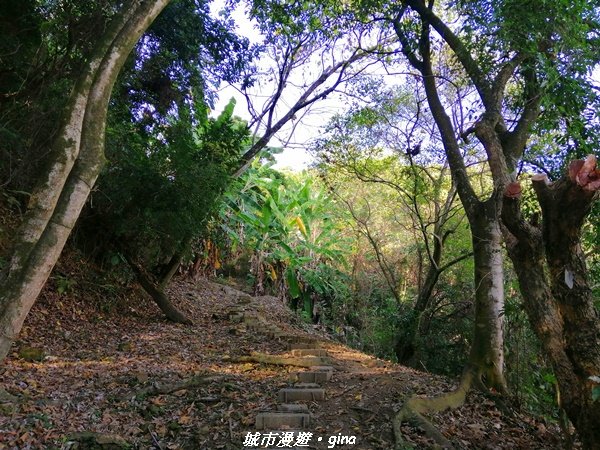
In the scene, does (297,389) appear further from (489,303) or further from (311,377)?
(489,303)

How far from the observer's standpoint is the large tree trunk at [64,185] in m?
4.54

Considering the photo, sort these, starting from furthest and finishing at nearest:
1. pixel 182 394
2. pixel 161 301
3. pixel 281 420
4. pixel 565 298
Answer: pixel 161 301, pixel 182 394, pixel 281 420, pixel 565 298

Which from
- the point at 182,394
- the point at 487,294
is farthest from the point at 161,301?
the point at 487,294

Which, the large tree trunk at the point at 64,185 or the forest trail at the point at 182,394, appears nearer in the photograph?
the forest trail at the point at 182,394

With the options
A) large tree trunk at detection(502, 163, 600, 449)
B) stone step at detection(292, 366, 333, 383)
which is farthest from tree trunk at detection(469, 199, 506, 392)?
large tree trunk at detection(502, 163, 600, 449)

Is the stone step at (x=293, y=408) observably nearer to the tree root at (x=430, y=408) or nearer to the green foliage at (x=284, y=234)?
the tree root at (x=430, y=408)

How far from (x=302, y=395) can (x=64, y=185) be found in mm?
3252

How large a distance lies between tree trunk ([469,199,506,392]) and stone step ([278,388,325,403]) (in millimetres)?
2140

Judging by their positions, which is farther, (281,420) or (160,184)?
(160,184)

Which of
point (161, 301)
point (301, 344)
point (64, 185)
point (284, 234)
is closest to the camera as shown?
point (64, 185)

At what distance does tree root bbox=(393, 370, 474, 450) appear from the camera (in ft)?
14.6

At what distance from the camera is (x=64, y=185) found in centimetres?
475

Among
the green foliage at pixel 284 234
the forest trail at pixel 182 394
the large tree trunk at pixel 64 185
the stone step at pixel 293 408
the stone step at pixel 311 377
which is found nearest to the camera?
the forest trail at pixel 182 394

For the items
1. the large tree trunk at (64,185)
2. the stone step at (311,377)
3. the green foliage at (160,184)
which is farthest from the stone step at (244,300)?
the large tree trunk at (64,185)
